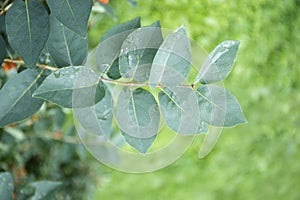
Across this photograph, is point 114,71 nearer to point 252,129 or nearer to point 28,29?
point 28,29

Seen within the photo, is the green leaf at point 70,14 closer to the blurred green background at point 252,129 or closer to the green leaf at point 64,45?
the green leaf at point 64,45

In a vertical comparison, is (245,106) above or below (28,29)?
below

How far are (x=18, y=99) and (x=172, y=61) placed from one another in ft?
0.57

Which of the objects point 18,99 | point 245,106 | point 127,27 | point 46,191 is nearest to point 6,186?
point 46,191

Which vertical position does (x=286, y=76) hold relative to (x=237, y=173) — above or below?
above

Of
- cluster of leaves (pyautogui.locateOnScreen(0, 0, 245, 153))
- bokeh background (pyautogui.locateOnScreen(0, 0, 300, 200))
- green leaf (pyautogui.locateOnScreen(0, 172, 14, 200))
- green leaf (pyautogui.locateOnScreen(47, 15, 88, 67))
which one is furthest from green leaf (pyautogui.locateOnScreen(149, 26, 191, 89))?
bokeh background (pyautogui.locateOnScreen(0, 0, 300, 200))

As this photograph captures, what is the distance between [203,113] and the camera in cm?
55

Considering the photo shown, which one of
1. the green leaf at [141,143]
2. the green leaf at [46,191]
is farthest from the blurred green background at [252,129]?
the green leaf at [141,143]

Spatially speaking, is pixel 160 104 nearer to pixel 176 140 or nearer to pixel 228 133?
pixel 176 140

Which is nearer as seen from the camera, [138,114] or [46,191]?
[138,114]

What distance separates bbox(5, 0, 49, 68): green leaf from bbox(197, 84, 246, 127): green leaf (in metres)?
0.17

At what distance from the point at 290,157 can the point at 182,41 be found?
2.53m

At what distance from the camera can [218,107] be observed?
0.55 meters

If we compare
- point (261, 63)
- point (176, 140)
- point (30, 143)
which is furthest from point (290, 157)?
point (176, 140)
